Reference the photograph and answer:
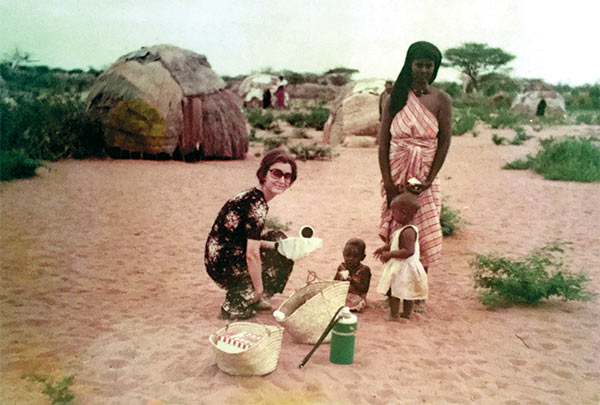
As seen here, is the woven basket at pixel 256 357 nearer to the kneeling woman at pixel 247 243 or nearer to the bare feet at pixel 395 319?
the kneeling woman at pixel 247 243

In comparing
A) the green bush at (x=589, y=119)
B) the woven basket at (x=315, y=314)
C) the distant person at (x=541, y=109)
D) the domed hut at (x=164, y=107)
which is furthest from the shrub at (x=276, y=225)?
the distant person at (x=541, y=109)

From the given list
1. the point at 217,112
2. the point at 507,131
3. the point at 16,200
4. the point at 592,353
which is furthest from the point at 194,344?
the point at 507,131

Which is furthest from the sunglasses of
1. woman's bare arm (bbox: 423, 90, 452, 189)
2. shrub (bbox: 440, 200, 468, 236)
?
shrub (bbox: 440, 200, 468, 236)

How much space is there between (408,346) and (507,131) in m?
13.4

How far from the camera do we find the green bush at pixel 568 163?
29.2 feet

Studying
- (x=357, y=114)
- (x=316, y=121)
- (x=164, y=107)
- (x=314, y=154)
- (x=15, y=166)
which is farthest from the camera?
(x=316, y=121)

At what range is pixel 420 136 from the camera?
3.86m

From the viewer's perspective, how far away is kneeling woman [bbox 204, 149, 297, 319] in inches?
142

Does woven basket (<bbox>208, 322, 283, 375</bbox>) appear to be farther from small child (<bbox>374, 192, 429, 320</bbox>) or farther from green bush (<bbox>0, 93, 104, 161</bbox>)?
green bush (<bbox>0, 93, 104, 161</bbox>)

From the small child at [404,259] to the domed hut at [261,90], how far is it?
64.6 feet

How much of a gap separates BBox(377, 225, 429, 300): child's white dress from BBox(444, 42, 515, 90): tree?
1571 centimetres

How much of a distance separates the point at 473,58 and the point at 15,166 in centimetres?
1652

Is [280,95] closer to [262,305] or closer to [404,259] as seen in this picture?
[262,305]

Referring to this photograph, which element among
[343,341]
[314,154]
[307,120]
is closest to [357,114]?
[314,154]
